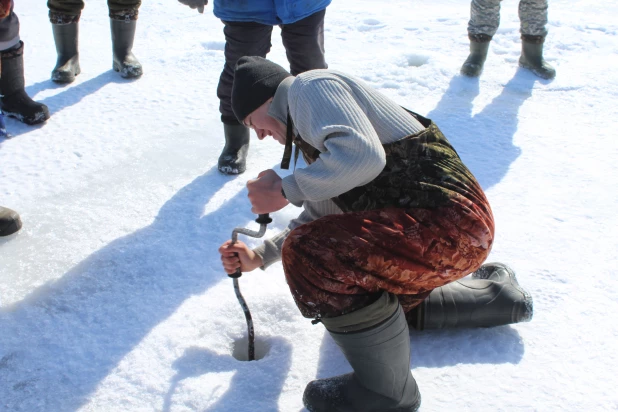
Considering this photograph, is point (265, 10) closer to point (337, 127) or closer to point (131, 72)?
point (131, 72)

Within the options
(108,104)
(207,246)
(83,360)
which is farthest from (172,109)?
(83,360)

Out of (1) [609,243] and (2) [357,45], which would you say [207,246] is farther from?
(2) [357,45]

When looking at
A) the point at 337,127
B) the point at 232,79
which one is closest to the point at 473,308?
the point at 337,127

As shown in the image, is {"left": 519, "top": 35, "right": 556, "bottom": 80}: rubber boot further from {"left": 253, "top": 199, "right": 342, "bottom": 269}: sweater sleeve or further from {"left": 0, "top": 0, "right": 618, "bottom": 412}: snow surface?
{"left": 253, "top": 199, "right": 342, "bottom": 269}: sweater sleeve

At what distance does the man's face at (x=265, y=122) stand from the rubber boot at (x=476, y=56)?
2572 millimetres

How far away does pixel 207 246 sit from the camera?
2.55 metres

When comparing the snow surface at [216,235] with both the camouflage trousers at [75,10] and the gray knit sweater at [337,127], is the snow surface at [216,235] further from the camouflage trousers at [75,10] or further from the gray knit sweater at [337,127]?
the gray knit sweater at [337,127]

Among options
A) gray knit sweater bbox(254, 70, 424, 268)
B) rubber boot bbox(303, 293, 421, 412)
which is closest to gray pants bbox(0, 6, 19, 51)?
gray knit sweater bbox(254, 70, 424, 268)

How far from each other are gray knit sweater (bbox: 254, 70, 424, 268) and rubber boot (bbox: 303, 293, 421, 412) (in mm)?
339

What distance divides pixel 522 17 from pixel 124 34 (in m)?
2.53

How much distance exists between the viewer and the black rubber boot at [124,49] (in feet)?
13.0

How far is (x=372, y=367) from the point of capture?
5.61 feet

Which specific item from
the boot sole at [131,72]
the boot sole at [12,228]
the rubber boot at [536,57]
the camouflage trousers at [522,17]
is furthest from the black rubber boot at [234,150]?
the rubber boot at [536,57]

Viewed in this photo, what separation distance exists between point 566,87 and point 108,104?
2.73 m
